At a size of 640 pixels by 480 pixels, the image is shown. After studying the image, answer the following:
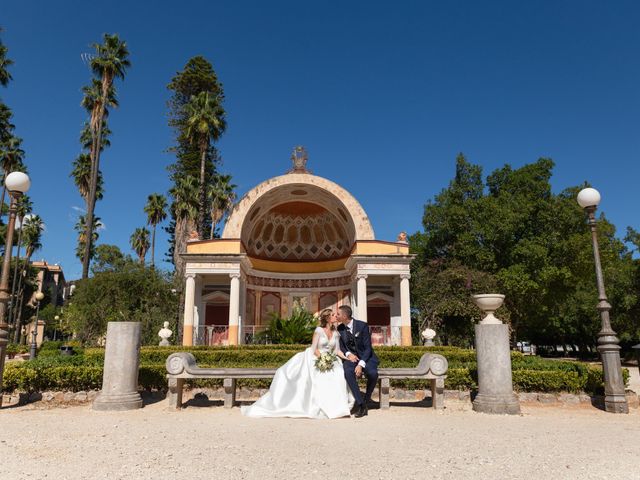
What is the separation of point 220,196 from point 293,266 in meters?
8.87

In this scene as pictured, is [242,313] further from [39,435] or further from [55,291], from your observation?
[55,291]

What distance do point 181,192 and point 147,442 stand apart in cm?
2721

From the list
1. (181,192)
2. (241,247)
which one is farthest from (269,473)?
(181,192)

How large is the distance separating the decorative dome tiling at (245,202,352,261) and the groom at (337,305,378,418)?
18417mm

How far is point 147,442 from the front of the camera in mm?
5742

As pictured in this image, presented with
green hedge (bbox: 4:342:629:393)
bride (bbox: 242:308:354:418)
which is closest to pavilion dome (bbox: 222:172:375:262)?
green hedge (bbox: 4:342:629:393)

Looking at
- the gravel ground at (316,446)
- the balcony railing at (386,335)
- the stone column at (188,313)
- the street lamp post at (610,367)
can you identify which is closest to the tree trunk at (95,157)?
the stone column at (188,313)

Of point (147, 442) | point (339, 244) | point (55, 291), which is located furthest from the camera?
point (55, 291)

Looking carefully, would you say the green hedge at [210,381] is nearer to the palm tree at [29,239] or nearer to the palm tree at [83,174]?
the palm tree at [83,174]

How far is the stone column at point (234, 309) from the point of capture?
70.4ft

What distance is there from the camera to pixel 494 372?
837 centimetres

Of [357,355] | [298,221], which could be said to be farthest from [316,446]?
[298,221]

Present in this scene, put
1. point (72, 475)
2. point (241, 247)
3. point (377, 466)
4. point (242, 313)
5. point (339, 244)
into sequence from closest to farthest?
1. point (72, 475)
2. point (377, 466)
3. point (241, 247)
4. point (242, 313)
5. point (339, 244)

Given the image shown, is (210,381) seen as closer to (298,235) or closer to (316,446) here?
(316,446)
